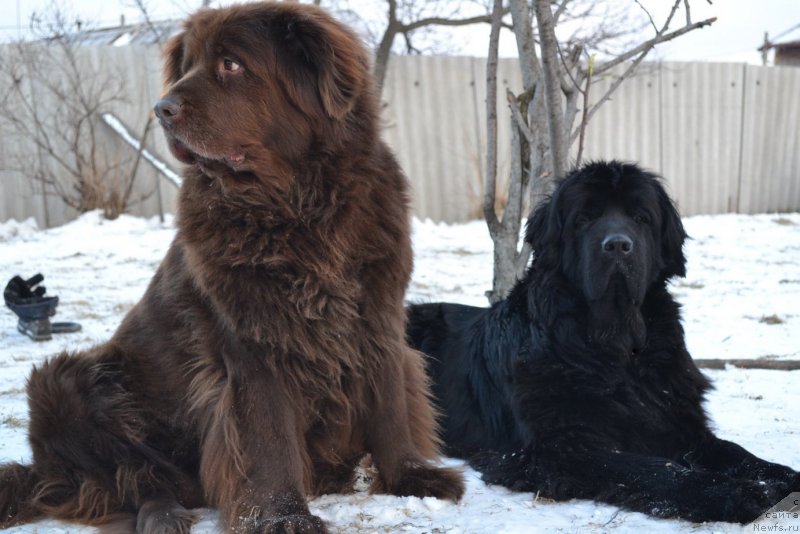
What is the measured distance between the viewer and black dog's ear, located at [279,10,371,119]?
2.65 metres

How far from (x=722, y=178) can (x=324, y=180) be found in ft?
46.2

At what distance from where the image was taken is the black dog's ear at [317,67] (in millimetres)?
2654

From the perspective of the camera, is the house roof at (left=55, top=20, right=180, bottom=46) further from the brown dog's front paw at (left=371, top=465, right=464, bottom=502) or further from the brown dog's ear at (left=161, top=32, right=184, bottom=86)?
the brown dog's front paw at (left=371, top=465, right=464, bottom=502)

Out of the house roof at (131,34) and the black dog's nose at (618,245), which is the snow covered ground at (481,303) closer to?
the black dog's nose at (618,245)

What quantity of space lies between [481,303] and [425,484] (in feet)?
12.5

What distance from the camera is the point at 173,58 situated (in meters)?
3.00

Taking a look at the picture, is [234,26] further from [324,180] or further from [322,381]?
[322,381]

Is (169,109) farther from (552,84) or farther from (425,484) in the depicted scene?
(552,84)

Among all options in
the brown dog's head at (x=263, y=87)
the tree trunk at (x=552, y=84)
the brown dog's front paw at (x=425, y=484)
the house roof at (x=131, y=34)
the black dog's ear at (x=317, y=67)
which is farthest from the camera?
the house roof at (x=131, y=34)

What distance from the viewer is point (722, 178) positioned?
49.5 feet

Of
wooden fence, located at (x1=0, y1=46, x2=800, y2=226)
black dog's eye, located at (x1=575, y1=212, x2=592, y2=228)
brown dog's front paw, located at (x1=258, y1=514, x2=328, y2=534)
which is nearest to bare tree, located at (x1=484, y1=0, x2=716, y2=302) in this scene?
black dog's eye, located at (x1=575, y1=212, x2=592, y2=228)

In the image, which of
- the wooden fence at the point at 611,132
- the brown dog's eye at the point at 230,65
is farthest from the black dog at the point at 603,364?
the wooden fence at the point at 611,132

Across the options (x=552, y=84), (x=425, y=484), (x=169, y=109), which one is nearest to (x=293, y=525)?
(x=425, y=484)

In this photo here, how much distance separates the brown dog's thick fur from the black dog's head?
0.82 meters
